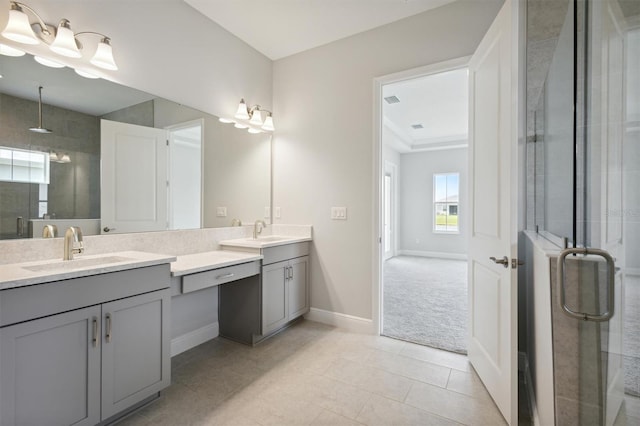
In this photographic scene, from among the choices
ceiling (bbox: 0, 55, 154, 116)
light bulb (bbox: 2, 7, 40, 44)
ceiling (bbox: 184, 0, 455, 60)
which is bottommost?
ceiling (bbox: 0, 55, 154, 116)

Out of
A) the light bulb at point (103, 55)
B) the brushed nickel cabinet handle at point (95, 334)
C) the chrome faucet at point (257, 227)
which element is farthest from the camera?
the chrome faucet at point (257, 227)

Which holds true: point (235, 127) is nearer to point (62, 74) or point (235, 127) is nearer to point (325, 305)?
point (62, 74)

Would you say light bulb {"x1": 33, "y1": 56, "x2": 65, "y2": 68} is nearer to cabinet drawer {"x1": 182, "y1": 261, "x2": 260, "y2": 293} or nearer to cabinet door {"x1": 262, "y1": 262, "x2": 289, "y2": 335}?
cabinet drawer {"x1": 182, "y1": 261, "x2": 260, "y2": 293}

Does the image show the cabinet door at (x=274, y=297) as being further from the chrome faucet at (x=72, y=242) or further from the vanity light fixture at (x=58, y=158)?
the vanity light fixture at (x=58, y=158)

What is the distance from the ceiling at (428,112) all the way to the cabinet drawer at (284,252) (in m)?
1.71

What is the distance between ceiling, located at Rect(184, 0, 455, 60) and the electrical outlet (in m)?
1.72

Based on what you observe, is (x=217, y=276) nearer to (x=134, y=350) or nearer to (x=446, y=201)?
(x=134, y=350)

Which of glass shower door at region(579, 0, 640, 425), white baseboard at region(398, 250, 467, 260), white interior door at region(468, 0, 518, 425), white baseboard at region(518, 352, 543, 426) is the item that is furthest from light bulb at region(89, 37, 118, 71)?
white baseboard at region(398, 250, 467, 260)

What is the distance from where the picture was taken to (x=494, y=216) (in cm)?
174

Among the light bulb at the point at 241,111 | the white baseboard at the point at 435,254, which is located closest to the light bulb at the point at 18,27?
the light bulb at the point at 241,111

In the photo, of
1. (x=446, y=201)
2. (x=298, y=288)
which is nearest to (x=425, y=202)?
(x=446, y=201)

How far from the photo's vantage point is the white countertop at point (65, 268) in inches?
46.1

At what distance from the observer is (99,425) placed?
1463 millimetres

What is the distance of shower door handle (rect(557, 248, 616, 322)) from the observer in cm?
104
